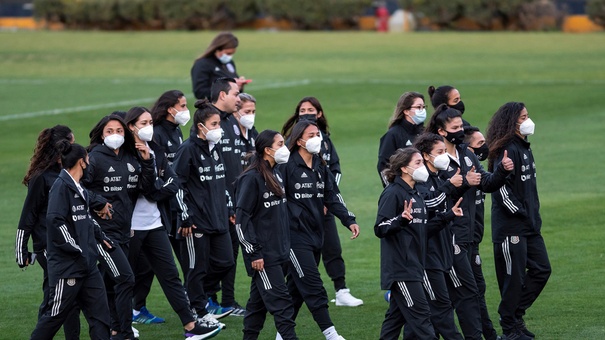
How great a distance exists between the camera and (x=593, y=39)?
1893 inches

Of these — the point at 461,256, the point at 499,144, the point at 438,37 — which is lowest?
the point at 438,37

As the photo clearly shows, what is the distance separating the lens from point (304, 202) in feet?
37.3

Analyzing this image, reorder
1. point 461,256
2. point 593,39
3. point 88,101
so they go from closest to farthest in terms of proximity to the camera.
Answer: point 461,256 → point 88,101 → point 593,39

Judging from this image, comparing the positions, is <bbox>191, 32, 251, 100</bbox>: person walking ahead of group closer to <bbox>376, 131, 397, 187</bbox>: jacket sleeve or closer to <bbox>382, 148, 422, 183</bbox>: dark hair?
<bbox>376, 131, 397, 187</bbox>: jacket sleeve

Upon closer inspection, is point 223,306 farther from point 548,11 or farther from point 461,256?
point 548,11

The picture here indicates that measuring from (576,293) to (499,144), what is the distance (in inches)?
101

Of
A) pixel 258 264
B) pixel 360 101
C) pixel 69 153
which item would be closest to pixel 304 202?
pixel 258 264

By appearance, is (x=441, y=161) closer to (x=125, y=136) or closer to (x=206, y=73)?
(x=125, y=136)

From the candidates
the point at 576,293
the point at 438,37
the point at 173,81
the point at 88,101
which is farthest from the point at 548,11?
the point at 576,293

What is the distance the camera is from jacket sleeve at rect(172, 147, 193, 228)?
12062mm

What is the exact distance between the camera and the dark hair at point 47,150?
35.0 feet

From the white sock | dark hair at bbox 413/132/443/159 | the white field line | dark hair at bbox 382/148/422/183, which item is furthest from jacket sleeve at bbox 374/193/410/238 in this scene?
the white field line

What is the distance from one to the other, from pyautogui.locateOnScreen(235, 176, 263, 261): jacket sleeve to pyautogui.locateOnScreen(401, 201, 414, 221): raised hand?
147 centimetres

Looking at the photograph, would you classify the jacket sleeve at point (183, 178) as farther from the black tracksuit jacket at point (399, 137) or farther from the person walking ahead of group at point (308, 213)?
the black tracksuit jacket at point (399, 137)
